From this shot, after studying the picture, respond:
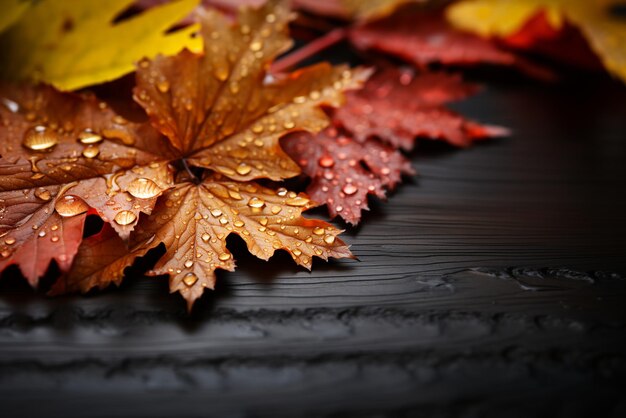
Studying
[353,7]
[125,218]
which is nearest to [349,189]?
[125,218]

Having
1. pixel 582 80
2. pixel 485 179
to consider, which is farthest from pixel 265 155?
pixel 582 80

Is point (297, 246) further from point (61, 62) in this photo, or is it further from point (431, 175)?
point (61, 62)

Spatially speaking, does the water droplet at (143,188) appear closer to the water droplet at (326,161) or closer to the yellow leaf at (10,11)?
the water droplet at (326,161)

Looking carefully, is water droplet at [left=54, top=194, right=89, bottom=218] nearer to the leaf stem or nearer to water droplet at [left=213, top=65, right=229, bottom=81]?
water droplet at [left=213, top=65, right=229, bottom=81]

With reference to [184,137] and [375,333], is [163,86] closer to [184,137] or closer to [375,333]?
[184,137]

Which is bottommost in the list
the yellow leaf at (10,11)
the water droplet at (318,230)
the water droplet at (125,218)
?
the water droplet at (125,218)

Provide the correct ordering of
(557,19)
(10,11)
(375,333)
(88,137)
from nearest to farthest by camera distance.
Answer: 1. (375,333)
2. (88,137)
3. (10,11)
4. (557,19)

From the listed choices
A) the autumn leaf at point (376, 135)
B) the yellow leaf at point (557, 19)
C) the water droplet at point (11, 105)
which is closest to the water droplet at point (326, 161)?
the autumn leaf at point (376, 135)
